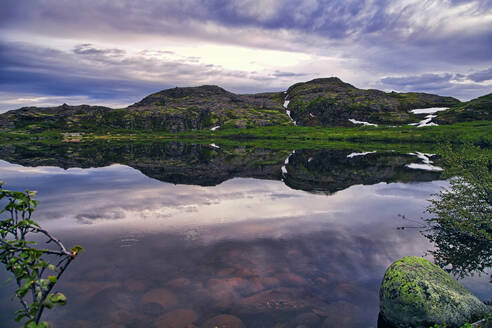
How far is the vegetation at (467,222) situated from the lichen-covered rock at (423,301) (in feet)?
18.7

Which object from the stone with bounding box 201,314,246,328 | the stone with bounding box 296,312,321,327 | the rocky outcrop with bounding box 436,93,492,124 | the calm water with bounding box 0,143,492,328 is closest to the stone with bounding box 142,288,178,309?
the calm water with bounding box 0,143,492,328

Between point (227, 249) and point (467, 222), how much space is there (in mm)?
16447

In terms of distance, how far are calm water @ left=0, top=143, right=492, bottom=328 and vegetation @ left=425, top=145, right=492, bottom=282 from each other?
150cm

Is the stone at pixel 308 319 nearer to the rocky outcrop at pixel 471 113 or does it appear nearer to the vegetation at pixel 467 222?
the vegetation at pixel 467 222

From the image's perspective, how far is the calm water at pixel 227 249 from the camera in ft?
40.8

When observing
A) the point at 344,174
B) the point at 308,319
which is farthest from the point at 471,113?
the point at 308,319

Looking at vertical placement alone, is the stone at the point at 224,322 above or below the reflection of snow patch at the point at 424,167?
below

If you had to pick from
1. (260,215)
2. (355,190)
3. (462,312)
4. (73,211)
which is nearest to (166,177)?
(73,211)

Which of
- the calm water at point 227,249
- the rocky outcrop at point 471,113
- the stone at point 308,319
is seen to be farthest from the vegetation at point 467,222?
the rocky outcrop at point 471,113

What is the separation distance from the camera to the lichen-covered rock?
36.7ft

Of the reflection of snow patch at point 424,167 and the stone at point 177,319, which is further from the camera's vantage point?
the reflection of snow patch at point 424,167

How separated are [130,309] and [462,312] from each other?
42.9ft

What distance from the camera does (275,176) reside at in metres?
47.7

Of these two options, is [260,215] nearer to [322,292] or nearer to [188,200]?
[188,200]
